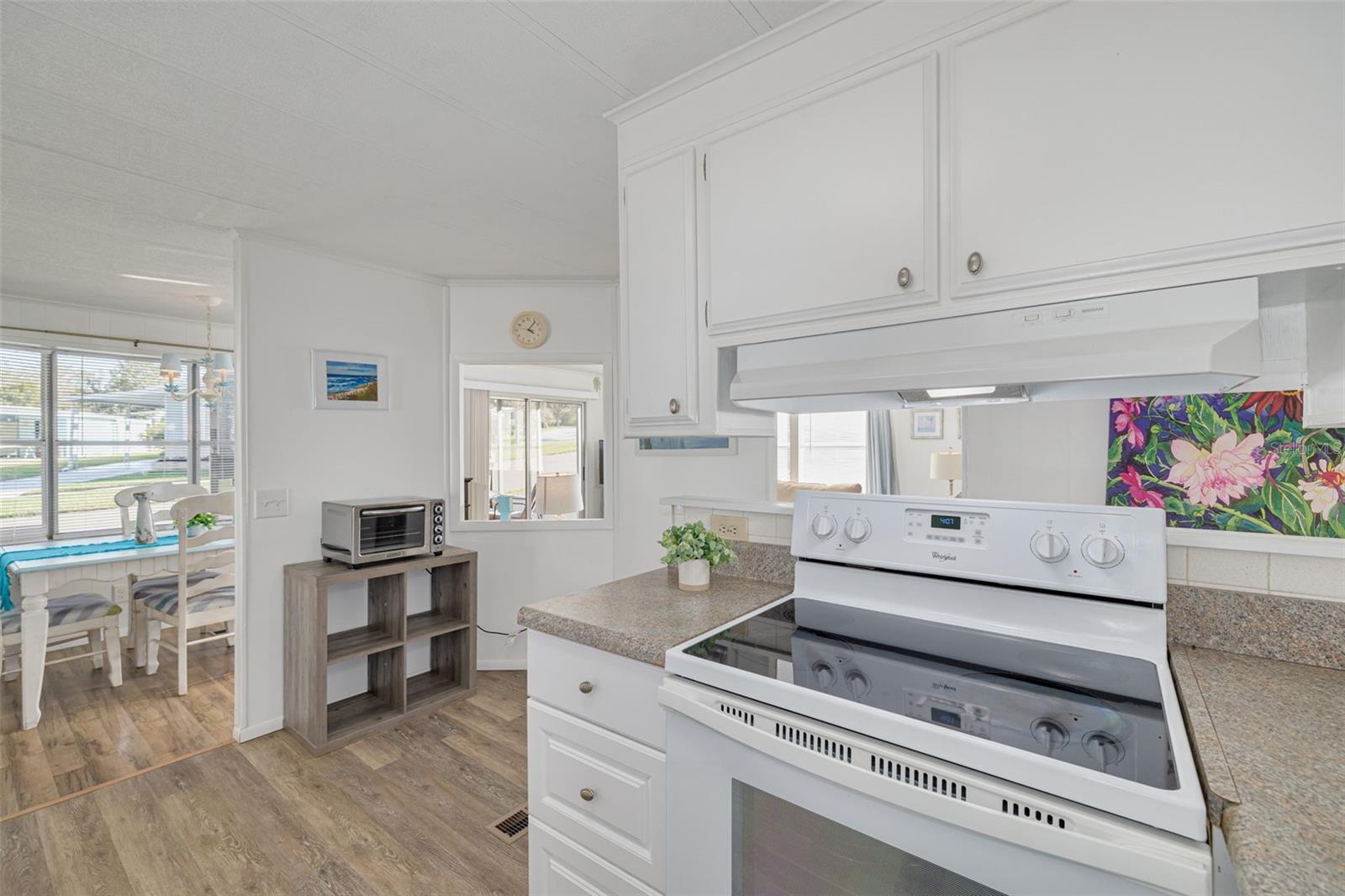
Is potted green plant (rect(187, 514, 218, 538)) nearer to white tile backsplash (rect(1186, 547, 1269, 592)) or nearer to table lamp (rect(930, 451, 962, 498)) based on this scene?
table lamp (rect(930, 451, 962, 498))

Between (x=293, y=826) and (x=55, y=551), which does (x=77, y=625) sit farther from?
(x=293, y=826)

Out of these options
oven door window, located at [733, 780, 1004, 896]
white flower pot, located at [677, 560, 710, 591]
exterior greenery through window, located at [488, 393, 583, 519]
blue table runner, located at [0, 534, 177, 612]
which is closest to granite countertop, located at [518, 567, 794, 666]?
white flower pot, located at [677, 560, 710, 591]

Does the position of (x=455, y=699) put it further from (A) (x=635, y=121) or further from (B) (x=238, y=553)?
(A) (x=635, y=121)

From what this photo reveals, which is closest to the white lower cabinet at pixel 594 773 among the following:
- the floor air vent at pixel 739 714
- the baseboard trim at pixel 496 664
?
the floor air vent at pixel 739 714

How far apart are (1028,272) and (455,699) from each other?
10.7ft

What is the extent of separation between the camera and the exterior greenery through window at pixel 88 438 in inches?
156

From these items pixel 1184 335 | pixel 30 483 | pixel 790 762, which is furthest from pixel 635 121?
pixel 30 483

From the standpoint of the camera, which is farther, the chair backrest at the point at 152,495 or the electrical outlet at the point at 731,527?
the chair backrest at the point at 152,495

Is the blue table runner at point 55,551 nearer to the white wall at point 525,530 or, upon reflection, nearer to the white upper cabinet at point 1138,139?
the white wall at point 525,530

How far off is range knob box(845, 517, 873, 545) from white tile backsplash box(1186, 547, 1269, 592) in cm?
63

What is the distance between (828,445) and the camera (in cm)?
207

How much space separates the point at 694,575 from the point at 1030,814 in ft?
3.39

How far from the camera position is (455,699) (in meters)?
3.23

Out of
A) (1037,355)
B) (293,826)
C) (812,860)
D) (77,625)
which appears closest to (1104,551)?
(1037,355)
